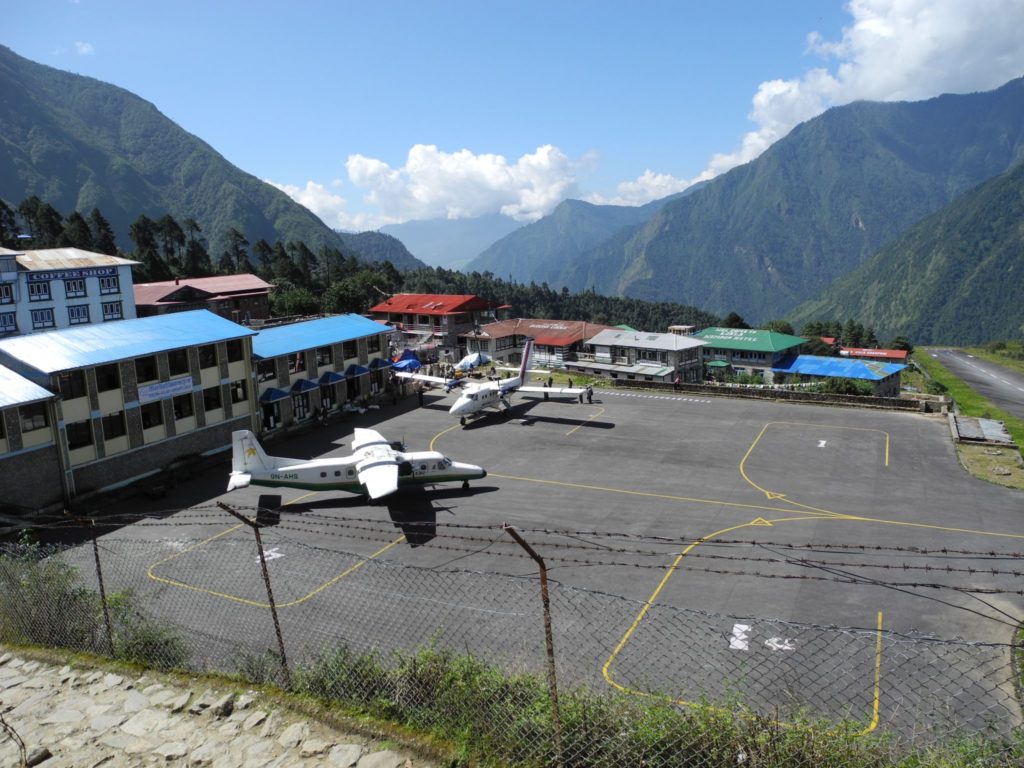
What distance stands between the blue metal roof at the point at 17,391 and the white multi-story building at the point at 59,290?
47953mm

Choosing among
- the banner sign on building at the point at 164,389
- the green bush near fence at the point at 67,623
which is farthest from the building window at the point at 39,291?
the green bush near fence at the point at 67,623

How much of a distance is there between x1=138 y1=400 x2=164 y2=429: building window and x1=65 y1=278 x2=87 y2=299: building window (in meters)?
51.0

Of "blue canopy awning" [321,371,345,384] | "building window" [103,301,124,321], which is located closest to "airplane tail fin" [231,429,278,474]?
"blue canopy awning" [321,371,345,384]

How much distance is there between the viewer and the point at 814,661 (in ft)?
64.3

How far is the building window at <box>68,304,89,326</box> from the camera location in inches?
3068

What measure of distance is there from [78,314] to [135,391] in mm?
52520

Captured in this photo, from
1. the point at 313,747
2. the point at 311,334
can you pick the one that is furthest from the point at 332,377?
the point at 313,747

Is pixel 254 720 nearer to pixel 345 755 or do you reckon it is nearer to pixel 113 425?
pixel 345 755

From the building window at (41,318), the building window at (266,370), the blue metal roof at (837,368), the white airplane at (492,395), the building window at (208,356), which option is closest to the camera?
the building window at (208,356)

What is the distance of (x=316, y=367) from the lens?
5250 cm

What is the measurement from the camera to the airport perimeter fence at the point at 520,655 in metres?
9.49

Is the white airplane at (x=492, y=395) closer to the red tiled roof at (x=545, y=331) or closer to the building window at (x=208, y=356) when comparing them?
the building window at (x=208, y=356)

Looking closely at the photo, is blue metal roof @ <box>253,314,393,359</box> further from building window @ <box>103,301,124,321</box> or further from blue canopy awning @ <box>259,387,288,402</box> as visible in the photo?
building window @ <box>103,301,124,321</box>

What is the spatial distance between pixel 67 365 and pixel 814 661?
37998mm
